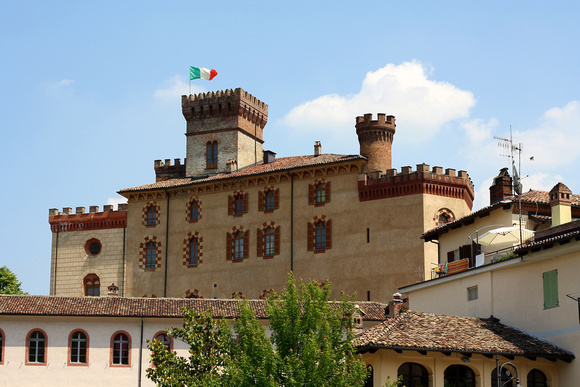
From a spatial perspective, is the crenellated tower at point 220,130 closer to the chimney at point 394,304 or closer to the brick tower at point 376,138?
the brick tower at point 376,138

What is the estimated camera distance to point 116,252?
238 feet

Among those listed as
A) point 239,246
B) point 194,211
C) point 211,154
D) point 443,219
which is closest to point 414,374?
point 443,219

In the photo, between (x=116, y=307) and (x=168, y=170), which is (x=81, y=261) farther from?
(x=116, y=307)

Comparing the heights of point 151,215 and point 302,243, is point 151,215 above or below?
above

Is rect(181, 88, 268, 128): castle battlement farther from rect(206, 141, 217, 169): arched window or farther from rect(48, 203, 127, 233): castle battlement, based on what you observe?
rect(48, 203, 127, 233): castle battlement

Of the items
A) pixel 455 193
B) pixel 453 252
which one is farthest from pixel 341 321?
pixel 455 193

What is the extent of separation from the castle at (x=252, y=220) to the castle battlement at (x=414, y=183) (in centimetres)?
7

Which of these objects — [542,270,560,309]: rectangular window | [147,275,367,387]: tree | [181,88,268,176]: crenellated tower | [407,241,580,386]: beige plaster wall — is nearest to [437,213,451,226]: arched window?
[181,88,268,176]: crenellated tower

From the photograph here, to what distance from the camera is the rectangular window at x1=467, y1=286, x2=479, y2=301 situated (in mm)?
41250

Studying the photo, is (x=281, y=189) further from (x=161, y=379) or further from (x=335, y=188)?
(x=161, y=379)

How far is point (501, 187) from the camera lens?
179ft

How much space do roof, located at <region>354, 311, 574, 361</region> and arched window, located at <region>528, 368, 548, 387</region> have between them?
988 millimetres

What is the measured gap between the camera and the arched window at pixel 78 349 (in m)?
50.6

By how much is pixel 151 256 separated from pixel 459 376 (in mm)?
38797
